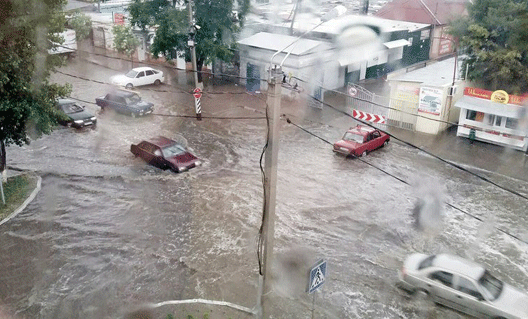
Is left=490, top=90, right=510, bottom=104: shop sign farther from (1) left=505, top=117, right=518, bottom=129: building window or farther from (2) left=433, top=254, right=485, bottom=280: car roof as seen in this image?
(2) left=433, top=254, right=485, bottom=280: car roof

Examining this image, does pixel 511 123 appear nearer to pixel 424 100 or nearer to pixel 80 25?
pixel 424 100

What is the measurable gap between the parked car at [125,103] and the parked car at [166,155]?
4.16 m

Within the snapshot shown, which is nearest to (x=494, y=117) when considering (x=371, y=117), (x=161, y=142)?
(x=371, y=117)

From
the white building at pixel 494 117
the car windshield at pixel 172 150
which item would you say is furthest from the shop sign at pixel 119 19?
the white building at pixel 494 117

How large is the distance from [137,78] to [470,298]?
60.0 feet

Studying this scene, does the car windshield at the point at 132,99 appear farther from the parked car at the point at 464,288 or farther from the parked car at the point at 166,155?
the parked car at the point at 464,288

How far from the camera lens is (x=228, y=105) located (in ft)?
68.2

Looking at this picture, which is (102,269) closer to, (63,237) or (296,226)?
(63,237)

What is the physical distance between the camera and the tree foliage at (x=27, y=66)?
10.5 m

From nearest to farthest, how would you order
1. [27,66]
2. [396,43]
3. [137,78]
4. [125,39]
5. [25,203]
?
[27,66] < [25,203] < [137,78] < [396,43] < [125,39]

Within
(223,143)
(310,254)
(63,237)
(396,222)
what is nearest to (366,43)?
(223,143)

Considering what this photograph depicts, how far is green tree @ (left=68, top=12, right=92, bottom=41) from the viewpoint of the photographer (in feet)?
97.0

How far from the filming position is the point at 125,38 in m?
27.1

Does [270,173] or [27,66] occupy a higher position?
[27,66]
